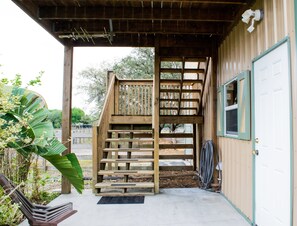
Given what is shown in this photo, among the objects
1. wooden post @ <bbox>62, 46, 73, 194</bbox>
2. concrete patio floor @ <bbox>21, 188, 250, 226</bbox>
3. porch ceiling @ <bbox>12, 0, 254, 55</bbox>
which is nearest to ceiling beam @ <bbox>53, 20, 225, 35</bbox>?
porch ceiling @ <bbox>12, 0, 254, 55</bbox>

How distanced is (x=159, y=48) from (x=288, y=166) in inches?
145

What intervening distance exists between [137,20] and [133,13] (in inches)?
18.7

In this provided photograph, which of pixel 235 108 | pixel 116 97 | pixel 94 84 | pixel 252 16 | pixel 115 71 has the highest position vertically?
pixel 115 71

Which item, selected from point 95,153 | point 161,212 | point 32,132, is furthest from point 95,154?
point 32,132

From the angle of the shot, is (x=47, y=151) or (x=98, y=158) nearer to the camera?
(x=47, y=151)

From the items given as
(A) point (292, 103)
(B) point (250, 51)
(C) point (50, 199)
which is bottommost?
(C) point (50, 199)

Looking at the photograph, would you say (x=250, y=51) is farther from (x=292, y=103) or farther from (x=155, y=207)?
(x=155, y=207)

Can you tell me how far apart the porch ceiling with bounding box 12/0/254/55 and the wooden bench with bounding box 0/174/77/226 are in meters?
2.85

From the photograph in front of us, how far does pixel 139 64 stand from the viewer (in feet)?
45.2

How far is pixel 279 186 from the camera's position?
97.8 inches

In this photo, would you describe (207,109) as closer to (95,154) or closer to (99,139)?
(99,139)

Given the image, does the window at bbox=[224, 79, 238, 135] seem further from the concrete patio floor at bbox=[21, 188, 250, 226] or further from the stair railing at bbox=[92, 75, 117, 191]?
the stair railing at bbox=[92, 75, 117, 191]

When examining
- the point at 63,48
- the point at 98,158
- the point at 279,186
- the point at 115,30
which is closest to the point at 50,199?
the point at 98,158

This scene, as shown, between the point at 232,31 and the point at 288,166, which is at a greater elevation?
the point at 232,31
